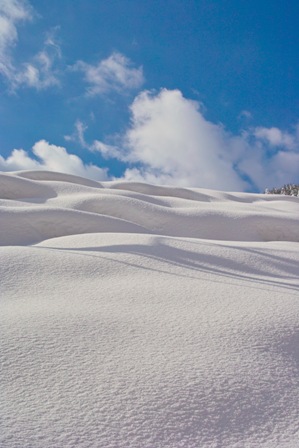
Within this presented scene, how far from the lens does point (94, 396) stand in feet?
4.34

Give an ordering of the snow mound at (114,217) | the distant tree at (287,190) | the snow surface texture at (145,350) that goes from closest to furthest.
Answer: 1. the snow surface texture at (145,350)
2. the snow mound at (114,217)
3. the distant tree at (287,190)

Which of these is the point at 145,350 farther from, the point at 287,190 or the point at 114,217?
the point at 287,190

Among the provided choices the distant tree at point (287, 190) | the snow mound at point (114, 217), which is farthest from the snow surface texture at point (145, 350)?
the distant tree at point (287, 190)

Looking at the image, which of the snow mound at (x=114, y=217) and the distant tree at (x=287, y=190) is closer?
the snow mound at (x=114, y=217)

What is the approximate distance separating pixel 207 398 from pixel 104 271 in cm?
164

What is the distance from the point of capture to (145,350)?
166cm

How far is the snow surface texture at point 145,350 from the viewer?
3.98 ft

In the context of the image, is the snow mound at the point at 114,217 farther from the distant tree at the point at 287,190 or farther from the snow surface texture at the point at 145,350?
the distant tree at the point at 287,190

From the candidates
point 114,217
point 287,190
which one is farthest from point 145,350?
point 287,190

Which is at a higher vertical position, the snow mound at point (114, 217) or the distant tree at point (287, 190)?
the distant tree at point (287, 190)

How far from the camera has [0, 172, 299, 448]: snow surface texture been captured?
47.7 inches

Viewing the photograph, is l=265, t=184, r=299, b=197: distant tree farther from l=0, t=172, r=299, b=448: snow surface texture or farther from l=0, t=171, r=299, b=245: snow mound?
l=0, t=172, r=299, b=448: snow surface texture

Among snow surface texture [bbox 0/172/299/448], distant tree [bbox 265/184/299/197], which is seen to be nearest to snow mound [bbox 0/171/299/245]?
snow surface texture [bbox 0/172/299/448]

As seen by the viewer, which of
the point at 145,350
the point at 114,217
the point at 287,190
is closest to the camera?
the point at 145,350
